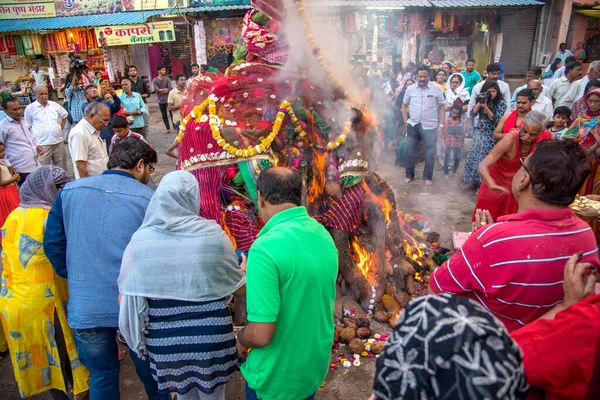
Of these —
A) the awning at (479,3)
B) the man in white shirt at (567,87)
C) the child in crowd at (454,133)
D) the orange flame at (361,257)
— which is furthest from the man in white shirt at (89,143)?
the awning at (479,3)

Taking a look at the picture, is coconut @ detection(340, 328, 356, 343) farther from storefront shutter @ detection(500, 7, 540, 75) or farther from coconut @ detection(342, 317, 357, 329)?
storefront shutter @ detection(500, 7, 540, 75)

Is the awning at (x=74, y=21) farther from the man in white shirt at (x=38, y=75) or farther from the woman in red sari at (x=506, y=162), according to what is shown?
the woman in red sari at (x=506, y=162)

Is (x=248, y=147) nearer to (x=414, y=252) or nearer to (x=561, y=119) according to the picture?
(x=414, y=252)

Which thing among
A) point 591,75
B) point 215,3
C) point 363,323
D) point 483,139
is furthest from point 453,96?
point 215,3

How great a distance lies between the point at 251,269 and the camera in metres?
1.93

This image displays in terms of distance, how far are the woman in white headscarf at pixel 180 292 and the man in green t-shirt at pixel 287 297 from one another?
0.27m

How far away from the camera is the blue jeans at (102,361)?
2.64 m

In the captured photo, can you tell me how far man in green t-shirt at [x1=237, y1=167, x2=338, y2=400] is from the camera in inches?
75.0

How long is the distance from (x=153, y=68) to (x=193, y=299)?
73.0 ft

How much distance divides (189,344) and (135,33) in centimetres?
1827

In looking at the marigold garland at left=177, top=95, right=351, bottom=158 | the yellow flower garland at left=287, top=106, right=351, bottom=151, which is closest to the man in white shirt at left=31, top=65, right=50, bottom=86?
the marigold garland at left=177, top=95, right=351, bottom=158

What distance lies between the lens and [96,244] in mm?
2527

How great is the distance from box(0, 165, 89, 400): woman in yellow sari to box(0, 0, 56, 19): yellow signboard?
21.0 m

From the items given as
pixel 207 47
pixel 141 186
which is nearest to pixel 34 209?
pixel 141 186
